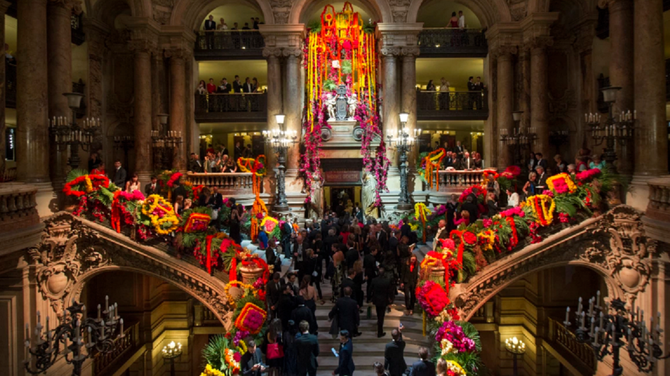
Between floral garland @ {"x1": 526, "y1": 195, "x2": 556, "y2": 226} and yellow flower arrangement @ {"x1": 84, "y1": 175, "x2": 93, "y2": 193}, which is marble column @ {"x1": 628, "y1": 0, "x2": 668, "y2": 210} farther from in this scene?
yellow flower arrangement @ {"x1": 84, "y1": 175, "x2": 93, "y2": 193}

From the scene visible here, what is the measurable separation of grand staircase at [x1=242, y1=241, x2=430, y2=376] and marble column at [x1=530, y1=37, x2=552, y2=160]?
33.5 ft

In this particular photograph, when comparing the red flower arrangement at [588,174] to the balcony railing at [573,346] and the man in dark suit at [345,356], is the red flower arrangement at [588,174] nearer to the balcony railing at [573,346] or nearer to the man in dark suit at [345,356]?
the balcony railing at [573,346]

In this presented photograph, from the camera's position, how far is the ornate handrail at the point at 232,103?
23.0m

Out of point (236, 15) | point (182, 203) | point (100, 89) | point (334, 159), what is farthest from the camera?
point (236, 15)

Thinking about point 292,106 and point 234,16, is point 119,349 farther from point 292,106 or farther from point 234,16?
point 234,16

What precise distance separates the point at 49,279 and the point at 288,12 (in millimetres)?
14343

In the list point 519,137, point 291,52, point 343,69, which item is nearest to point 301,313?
point 519,137

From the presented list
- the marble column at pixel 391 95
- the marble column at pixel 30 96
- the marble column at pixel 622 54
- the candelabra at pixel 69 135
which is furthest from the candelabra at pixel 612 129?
the marble column at pixel 30 96

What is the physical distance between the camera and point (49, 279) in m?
11.7

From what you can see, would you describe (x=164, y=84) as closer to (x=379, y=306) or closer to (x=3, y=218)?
(x=3, y=218)

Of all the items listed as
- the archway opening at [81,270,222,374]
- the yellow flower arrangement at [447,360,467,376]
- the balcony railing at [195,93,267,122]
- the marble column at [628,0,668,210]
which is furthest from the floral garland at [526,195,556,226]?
the balcony railing at [195,93,267,122]

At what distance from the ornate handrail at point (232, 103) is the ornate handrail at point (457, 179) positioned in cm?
850

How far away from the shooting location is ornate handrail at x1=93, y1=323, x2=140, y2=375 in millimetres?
13172

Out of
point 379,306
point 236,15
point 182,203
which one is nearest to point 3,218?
point 182,203
